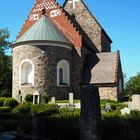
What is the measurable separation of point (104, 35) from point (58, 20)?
301 inches

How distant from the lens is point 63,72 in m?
30.6

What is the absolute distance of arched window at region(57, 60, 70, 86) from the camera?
29.7 metres

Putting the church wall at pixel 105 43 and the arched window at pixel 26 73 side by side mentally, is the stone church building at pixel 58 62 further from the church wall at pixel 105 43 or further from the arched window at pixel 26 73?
the church wall at pixel 105 43

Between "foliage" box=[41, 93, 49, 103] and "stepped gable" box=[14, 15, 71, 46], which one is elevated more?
"stepped gable" box=[14, 15, 71, 46]

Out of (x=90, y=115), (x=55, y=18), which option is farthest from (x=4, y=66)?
(x=90, y=115)

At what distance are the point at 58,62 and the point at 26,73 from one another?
327 cm

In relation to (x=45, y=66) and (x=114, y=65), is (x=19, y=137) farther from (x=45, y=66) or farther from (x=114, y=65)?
(x=114, y=65)

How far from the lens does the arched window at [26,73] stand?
2919cm

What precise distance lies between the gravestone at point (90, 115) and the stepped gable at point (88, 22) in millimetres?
27948

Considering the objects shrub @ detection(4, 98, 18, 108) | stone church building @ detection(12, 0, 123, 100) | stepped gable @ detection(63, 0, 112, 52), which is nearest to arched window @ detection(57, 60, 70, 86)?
stone church building @ detection(12, 0, 123, 100)

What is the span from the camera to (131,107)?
56.0ft

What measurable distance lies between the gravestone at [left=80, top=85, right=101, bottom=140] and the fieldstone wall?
19466 millimetres

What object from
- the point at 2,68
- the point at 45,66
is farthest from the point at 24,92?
the point at 2,68

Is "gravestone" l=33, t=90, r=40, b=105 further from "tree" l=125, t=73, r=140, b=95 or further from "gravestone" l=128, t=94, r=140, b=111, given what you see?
"tree" l=125, t=73, r=140, b=95
